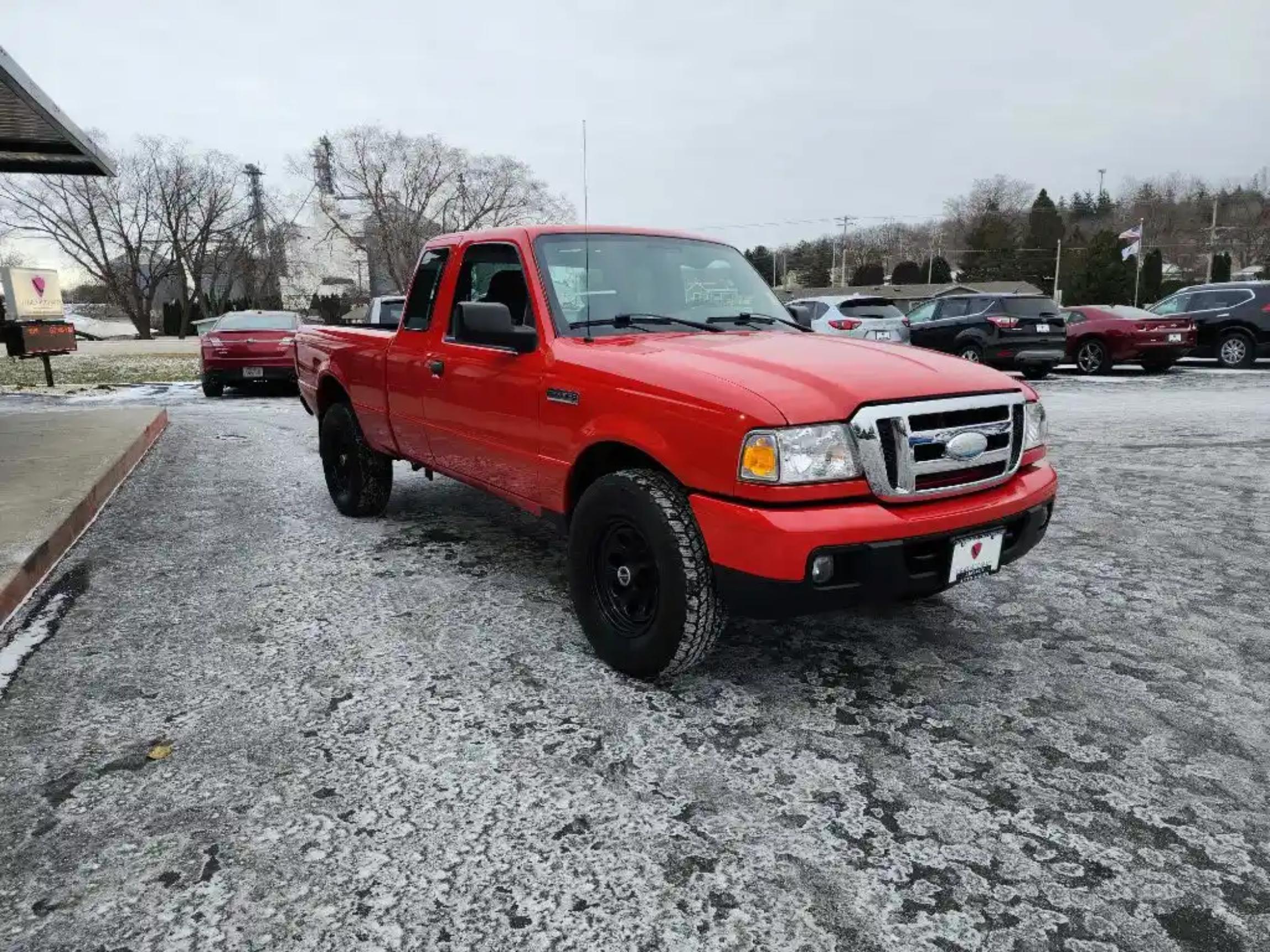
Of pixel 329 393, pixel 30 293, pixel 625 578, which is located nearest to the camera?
pixel 625 578

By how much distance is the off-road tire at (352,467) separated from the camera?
5742mm

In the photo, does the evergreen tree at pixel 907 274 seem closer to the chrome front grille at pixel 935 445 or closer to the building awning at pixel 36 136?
the building awning at pixel 36 136

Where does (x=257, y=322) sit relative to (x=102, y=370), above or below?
above

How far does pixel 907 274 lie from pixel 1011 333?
3375 inches

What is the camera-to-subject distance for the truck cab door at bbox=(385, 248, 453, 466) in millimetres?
4758

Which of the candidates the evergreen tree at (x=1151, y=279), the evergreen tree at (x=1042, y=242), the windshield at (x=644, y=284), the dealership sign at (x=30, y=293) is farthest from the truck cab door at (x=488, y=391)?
the evergreen tree at (x=1042, y=242)

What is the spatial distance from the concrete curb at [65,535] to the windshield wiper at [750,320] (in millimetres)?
3553

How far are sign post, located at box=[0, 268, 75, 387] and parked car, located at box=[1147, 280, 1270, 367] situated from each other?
20471 millimetres

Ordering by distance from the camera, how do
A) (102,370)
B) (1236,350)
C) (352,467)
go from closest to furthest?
(352,467) < (1236,350) < (102,370)

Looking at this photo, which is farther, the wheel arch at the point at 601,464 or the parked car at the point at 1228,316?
the parked car at the point at 1228,316

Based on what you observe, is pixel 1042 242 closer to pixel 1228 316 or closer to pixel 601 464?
pixel 1228 316

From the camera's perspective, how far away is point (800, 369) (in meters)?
3.11

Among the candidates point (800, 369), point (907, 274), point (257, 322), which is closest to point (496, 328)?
point (800, 369)

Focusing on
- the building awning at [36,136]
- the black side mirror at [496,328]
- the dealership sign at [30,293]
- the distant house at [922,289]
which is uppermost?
the distant house at [922,289]
